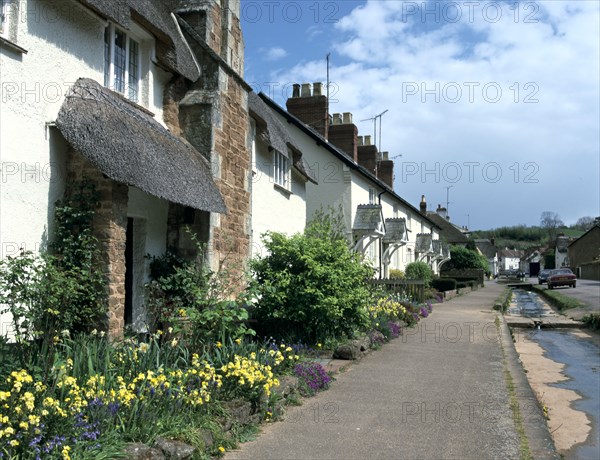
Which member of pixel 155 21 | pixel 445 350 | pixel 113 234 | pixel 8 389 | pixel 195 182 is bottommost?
pixel 445 350

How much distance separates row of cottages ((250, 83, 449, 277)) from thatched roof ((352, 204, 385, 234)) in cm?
3

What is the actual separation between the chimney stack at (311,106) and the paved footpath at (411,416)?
1531cm

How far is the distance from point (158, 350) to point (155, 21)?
5.72 meters

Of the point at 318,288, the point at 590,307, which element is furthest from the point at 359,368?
the point at 590,307

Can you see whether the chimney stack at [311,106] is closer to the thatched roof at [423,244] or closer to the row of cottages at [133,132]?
the row of cottages at [133,132]

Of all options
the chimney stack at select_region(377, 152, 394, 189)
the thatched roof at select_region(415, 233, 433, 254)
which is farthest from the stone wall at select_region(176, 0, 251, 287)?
the thatched roof at select_region(415, 233, 433, 254)

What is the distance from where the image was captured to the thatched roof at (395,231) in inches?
1118

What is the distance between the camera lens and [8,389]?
446 cm

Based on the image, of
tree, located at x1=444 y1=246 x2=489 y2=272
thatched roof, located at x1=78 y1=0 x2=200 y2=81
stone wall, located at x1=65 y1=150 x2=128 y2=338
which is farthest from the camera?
tree, located at x1=444 y1=246 x2=489 y2=272

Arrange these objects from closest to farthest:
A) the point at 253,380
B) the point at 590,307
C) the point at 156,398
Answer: the point at 156,398, the point at 253,380, the point at 590,307

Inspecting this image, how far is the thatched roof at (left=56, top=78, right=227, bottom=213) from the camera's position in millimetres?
6879

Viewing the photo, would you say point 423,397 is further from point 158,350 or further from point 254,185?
A: point 254,185

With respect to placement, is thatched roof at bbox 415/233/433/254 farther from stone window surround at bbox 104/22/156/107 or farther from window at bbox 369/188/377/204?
stone window surround at bbox 104/22/156/107

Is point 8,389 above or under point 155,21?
under
